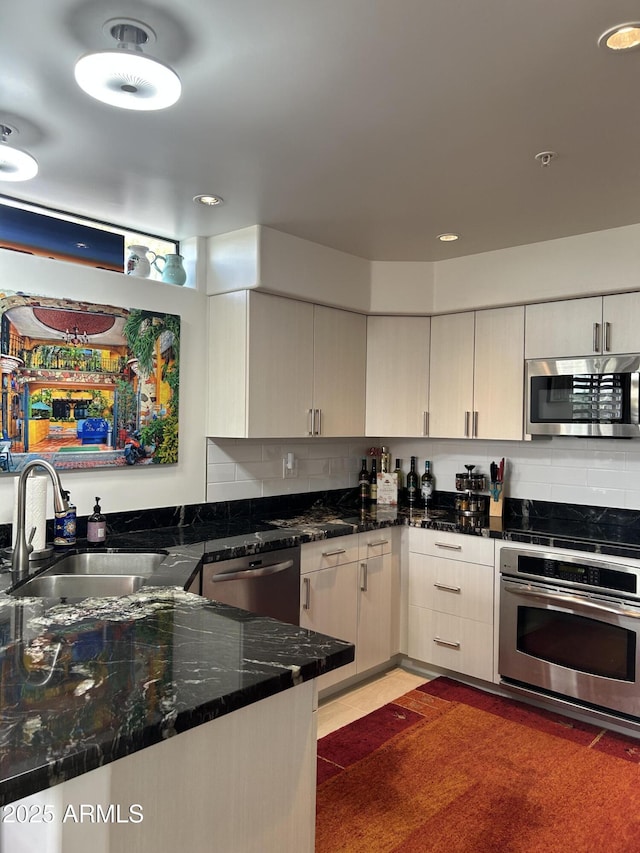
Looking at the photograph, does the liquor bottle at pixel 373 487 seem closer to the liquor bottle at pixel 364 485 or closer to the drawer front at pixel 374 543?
the liquor bottle at pixel 364 485

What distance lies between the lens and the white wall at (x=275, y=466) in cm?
358

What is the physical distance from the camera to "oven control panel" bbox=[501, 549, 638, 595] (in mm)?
2926

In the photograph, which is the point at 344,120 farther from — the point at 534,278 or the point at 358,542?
the point at 358,542

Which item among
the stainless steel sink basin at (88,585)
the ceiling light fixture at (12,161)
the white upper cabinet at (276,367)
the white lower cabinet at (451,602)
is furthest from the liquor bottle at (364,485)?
the ceiling light fixture at (12,161)

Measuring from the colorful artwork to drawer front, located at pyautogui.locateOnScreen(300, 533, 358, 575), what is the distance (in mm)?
881


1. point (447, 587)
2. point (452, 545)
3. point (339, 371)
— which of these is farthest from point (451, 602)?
point (339, 371)

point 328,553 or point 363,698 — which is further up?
point 328,553

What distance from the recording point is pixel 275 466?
384cm

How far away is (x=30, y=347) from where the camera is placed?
109 inches

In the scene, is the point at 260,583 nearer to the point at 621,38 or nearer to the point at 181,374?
the point at 181,374

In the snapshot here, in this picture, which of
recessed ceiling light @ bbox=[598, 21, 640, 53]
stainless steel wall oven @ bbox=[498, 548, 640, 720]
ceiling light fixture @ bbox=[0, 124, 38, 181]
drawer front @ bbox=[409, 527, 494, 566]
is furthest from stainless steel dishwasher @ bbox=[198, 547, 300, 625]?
recessed ceiling light @ bbox=[598, 21, 640, 53]

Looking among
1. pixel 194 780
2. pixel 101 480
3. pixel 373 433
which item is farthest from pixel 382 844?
pixel 373 433

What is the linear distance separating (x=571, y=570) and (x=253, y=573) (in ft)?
5.15

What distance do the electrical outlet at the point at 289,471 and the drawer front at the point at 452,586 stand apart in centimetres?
88
